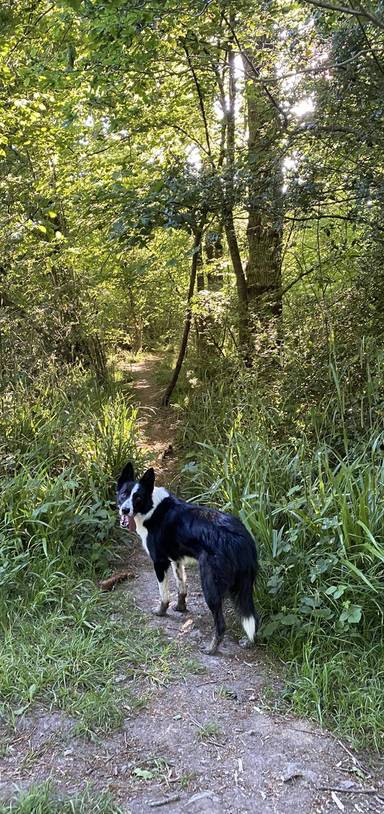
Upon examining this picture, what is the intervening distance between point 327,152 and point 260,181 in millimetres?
601

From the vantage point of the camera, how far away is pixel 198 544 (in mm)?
2977

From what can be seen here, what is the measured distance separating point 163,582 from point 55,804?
4.67ft

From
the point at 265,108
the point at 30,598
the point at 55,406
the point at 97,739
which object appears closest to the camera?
the point at 97,739

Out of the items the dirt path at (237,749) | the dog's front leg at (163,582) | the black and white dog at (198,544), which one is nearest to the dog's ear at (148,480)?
the black and white dog at (198,544)

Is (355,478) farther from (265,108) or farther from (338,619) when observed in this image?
(265,108)

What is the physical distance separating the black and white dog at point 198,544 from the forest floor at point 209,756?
1.19 feet

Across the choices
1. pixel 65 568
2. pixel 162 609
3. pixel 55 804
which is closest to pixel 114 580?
pixel 65 568

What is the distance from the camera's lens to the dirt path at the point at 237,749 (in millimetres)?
2006

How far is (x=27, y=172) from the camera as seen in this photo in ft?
19.7

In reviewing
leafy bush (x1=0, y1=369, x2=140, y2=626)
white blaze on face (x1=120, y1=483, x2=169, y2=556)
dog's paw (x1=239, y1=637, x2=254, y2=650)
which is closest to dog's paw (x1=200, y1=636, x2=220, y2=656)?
dog's paw (x1=239, y1=637, x2=254, y2=650)

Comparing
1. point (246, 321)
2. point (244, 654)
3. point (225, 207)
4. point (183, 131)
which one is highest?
point (183, 131)

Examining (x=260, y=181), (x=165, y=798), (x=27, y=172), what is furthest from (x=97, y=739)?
(x=27, y=172)

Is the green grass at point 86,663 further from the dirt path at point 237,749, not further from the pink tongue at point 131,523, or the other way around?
the pink tongue at point 131,523

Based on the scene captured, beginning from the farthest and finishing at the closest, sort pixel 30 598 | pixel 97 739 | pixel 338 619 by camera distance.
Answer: pixel 30 598, pixel 338 619, pixel 97 739
